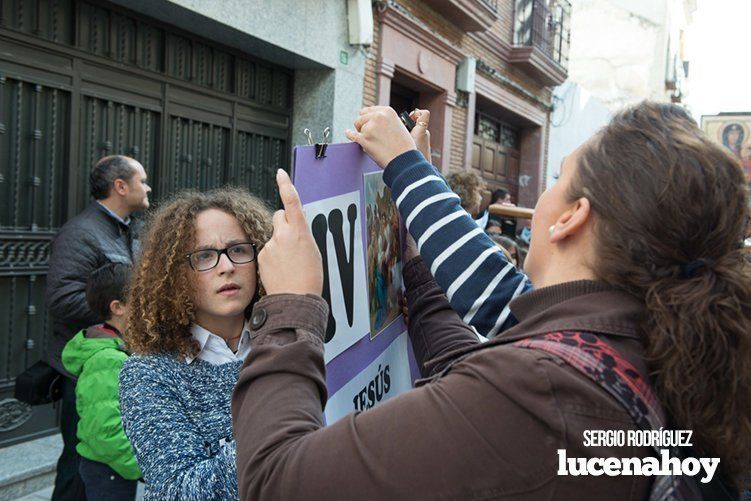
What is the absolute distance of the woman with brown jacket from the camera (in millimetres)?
934

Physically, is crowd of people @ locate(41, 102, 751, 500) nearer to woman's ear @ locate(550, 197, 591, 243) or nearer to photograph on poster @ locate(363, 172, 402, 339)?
woman's ear @ locate(550, 197, 591, 243)

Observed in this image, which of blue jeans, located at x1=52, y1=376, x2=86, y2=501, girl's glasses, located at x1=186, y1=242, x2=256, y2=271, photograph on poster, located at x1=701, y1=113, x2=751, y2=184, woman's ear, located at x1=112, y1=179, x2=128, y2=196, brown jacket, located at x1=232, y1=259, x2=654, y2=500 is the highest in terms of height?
photograph on poster, located at x1=701, y1=113, x2=751, y2=184

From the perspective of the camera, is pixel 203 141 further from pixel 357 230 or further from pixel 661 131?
pixel 661 131

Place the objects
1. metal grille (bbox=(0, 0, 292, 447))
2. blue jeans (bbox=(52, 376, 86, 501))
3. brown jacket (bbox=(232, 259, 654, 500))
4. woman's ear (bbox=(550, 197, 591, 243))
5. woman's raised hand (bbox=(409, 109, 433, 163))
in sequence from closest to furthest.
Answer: brown jacket (bbox=(232, 259, 654, 500)) → woman's ear (bbox=(550, 197, 591, 243)) → woman's raised hand (bbox=(409, 109, 433, 163)) → blue jeans (bbox=(52, 376, 86, 501)) → metal grille (bbox=(0, 0, 292, 447))

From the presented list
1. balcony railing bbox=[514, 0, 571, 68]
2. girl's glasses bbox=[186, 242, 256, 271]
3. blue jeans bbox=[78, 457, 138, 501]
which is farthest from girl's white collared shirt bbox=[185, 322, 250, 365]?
balcony railing bbox=[514, 0, 571, 68]

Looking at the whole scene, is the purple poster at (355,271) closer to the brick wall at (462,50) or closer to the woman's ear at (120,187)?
the woman's ear at (120,187)

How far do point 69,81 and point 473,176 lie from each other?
2.89m

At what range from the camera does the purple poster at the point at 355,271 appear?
1442 millimetres

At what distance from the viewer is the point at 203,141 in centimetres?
602

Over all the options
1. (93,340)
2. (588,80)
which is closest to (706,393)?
(93,340)

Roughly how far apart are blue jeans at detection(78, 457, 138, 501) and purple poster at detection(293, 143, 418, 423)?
149 centimetres

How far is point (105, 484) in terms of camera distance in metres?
2.78

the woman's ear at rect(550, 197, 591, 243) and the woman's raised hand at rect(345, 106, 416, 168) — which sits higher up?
the woman's raised hand at rect(345, 106, 416, 168)

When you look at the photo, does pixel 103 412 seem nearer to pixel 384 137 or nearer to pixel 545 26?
pixel 384 137
